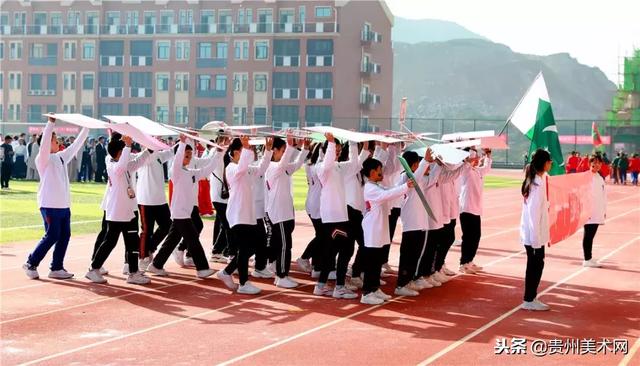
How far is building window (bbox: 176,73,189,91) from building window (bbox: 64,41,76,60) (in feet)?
28.3

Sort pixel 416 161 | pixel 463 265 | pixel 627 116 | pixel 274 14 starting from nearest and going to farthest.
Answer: pixel 416 161, pixel 463 265, pixel 274 14, pixel 627 116

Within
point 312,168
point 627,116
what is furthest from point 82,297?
point 627,116

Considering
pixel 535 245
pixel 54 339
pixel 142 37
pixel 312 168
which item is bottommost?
pixel 54 339

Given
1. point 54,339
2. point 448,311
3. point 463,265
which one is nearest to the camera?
point 54,339

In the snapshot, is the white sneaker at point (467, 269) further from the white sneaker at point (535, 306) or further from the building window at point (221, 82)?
the building window at point (221, 82)

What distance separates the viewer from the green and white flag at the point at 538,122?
40.9 ft

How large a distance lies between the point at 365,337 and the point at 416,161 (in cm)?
321

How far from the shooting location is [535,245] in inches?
417

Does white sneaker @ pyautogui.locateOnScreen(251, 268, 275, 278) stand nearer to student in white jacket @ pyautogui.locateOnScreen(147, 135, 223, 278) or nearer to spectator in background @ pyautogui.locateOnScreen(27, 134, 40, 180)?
student in white jacket @ pyautogui.locateOnScreen(147, 135, 223, 278)

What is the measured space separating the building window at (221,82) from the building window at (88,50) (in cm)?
1001

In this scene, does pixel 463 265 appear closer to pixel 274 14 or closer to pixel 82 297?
pixel 82 297

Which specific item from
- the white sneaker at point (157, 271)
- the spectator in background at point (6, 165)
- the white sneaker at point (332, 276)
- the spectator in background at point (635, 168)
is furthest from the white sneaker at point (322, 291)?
the spectator in background at point (635, 168)

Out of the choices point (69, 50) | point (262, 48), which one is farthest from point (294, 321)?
point (69, 50)

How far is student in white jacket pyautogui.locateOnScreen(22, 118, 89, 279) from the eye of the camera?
11852 mm
